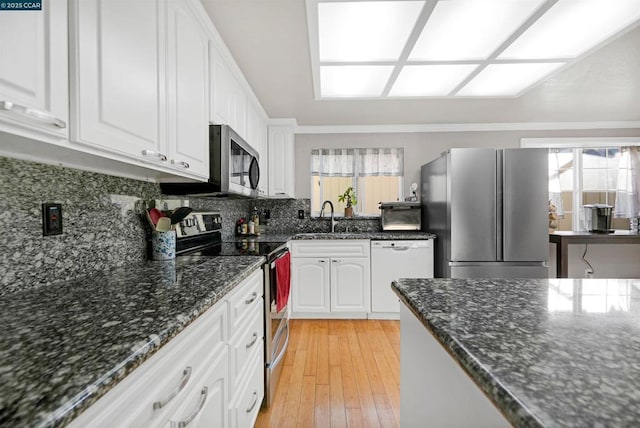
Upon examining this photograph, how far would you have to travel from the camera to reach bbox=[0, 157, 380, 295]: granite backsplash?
0.89 m

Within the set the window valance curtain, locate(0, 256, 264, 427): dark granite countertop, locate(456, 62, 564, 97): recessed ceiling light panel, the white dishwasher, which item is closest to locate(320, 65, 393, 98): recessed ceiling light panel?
locate(456, 62, 564, 97): recessed ceiling light panel

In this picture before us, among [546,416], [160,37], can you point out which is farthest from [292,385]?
[160,37]

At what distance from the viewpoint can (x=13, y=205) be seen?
89 centimetres

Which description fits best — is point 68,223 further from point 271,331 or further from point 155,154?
point 271,331

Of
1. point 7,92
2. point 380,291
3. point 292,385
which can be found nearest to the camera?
point 7,92

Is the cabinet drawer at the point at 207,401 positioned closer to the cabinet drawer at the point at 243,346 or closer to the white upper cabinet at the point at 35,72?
the cabinet drawer at the point at 243,346

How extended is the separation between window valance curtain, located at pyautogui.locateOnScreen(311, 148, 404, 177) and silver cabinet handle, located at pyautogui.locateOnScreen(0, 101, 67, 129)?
3.12 m

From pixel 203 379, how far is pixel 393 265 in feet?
7.87

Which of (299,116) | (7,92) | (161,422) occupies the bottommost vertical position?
(161,422)

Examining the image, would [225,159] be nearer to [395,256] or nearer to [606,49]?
[395,256]

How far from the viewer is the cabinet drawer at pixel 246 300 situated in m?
1.16

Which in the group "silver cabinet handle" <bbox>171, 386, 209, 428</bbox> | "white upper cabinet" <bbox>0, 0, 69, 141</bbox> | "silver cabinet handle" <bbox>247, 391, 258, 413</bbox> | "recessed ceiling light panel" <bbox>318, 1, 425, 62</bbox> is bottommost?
"silver cabinet handle" <bbox>247, 391, 258, 413</bbox>

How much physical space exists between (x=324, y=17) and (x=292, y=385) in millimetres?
2296

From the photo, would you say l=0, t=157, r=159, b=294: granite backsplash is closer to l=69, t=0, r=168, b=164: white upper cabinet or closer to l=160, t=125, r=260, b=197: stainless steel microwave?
l=160, t=125, r=260, b=197: stainless steel microwave
